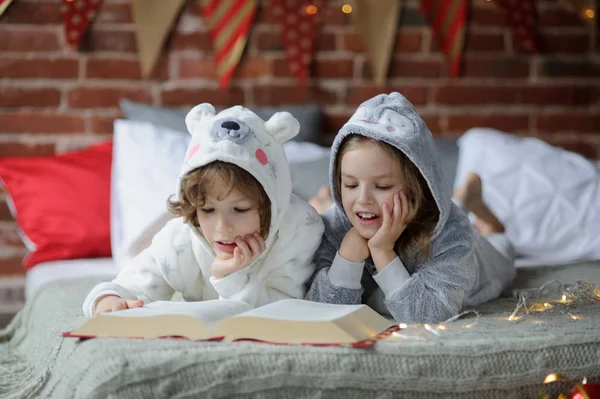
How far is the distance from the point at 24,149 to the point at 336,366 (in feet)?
6.30

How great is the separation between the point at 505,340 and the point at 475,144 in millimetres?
1392

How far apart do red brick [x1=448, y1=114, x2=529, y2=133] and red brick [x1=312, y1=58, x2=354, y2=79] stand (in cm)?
41

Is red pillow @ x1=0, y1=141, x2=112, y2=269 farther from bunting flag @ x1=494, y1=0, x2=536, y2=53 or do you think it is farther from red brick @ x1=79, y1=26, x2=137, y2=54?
bunting flag @ x1=494, y1=0, x2=536, y2=53

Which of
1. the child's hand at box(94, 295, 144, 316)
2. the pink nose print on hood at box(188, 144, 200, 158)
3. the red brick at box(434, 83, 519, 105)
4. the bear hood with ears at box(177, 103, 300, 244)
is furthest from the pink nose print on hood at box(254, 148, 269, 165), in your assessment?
the red brick at box(434, 83, 519, 105)

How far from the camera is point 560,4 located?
10.4 feet

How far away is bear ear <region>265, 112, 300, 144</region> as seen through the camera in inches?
67.6

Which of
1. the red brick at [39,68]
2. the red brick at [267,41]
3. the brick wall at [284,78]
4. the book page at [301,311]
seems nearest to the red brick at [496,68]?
the brick wall at [284,78]

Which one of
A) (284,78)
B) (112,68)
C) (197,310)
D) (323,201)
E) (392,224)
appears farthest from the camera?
(284,78)

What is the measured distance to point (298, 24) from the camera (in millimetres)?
3020

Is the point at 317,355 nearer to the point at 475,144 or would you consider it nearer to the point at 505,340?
the point at 505,340

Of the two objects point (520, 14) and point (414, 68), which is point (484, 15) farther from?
point (414, 68)

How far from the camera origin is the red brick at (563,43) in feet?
10.5

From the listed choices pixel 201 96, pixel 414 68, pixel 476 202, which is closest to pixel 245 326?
pixel 476 202

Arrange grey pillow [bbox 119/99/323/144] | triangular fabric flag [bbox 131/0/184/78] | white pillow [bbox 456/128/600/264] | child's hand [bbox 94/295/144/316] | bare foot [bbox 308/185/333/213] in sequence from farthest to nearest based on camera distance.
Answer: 1. triangular fabric flag [bbox 131/0/184/78]
2. grey pillow [bbox 119/99/323/144]
3. white pillow [bbox 456/128/600/264]
4. bare foot [bbox 308/185/333/213]
5. child's hand [bbox 94/295/144/316]
